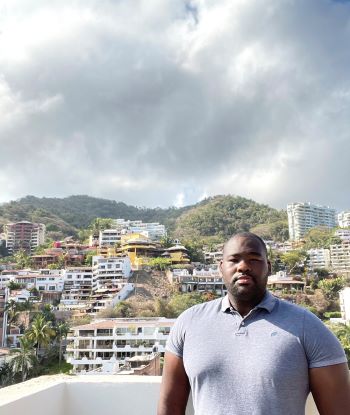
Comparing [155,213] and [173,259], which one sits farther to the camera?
[155,213]

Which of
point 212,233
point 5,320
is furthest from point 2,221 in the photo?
point 5,320

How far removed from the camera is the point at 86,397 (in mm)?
1691

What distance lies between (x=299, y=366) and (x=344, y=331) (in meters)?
21.3

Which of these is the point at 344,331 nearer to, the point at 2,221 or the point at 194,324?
the point at 194,324

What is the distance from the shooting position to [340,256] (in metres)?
41.2

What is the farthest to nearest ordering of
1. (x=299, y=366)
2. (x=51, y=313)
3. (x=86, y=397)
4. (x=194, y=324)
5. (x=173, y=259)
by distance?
(x=173, y=259) < (x=51, y=313) < (x=86, y=397) < (x=194, y=324) < (x=299, y=366)

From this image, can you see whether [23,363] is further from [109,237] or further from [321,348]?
[109,237]

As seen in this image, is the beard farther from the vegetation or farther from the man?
the vegetation

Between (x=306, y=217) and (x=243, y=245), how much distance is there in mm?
64048

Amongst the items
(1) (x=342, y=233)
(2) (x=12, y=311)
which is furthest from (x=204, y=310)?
(1) (x=342, y=233)

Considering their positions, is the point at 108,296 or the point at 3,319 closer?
the point at 3,319

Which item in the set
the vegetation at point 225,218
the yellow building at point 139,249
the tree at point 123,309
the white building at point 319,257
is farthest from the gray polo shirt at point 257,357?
the vegetation at point 225,218

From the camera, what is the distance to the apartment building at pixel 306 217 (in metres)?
58.8

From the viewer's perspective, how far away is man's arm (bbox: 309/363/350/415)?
991 millimetres
